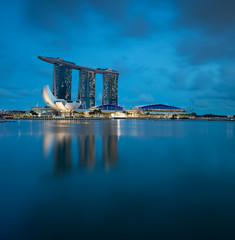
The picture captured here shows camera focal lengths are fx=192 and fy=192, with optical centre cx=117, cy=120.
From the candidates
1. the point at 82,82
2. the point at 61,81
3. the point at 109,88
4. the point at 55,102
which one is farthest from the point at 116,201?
the point at 109,88

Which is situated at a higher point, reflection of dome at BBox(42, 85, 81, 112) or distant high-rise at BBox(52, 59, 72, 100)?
distant high-rise at BBox(52, 59, 72, 100)

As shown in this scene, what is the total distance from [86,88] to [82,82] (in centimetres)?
513

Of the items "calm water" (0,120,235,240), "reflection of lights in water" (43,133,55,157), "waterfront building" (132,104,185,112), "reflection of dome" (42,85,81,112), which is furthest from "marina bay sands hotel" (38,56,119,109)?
"calm water" (0,120,235,240)

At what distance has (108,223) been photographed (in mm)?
3180

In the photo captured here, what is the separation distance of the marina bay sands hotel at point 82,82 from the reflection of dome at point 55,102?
38987mm

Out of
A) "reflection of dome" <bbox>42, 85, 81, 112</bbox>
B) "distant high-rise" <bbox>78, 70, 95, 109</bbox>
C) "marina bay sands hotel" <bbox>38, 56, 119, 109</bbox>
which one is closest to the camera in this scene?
"reflection of dome" <bbox>42, 85, 81, 112</bbox>

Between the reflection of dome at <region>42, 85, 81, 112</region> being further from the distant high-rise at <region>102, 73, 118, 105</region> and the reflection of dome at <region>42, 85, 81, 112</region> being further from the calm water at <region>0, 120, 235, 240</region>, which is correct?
the calm water at <region>0, 120, 235, 240</region>

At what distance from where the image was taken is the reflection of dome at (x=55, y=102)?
81.1 metres

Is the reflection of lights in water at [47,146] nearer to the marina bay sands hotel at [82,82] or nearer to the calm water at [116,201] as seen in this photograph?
the calm water at [116,201]

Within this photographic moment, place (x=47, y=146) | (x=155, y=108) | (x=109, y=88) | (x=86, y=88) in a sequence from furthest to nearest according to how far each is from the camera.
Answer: (x=109, y=88), (x=86, y=88), (x=155, y=108), (x=47, y=146)

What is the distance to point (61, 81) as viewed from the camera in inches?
5037

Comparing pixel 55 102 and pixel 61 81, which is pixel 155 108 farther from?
pixel 55 102

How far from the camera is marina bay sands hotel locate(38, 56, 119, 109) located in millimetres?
126562

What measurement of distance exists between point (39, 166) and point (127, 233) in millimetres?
4952
